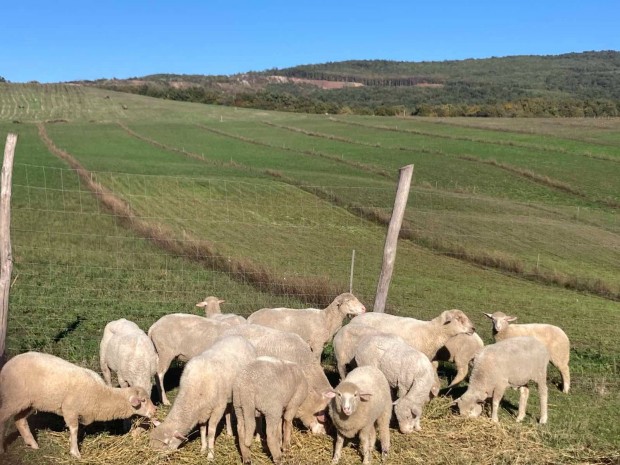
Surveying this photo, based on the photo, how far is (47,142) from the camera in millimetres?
57438

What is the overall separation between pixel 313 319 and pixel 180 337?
8.06ft

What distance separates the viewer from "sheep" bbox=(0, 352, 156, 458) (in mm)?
7832

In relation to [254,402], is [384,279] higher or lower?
higher

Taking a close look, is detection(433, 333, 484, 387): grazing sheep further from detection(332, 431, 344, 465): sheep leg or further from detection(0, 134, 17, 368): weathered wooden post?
detection(0, 134, 17, 368): weathered wooden post

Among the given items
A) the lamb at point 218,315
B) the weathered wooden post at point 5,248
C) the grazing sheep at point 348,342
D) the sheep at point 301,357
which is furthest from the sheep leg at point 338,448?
the weathered wooden post at point 5,248

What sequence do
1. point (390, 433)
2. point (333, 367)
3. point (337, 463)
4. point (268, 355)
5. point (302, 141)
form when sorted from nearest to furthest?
1. point (337, 463)
2. point (390, 433)
3. point (268, 355)
4. point (333, 367)
5. point (302, 141)

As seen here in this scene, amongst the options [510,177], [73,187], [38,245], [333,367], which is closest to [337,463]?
[333,367]

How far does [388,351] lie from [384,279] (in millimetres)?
2530

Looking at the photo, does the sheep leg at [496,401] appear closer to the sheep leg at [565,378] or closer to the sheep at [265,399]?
the sheep leg at [565,378]

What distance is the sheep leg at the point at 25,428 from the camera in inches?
318

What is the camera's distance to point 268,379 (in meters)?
8.03

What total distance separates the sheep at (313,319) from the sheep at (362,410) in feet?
8.89

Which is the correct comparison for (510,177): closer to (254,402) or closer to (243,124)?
(254,402)

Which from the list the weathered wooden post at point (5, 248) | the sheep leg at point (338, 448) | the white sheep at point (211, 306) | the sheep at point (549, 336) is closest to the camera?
the sheep leg at point (338, 448)
